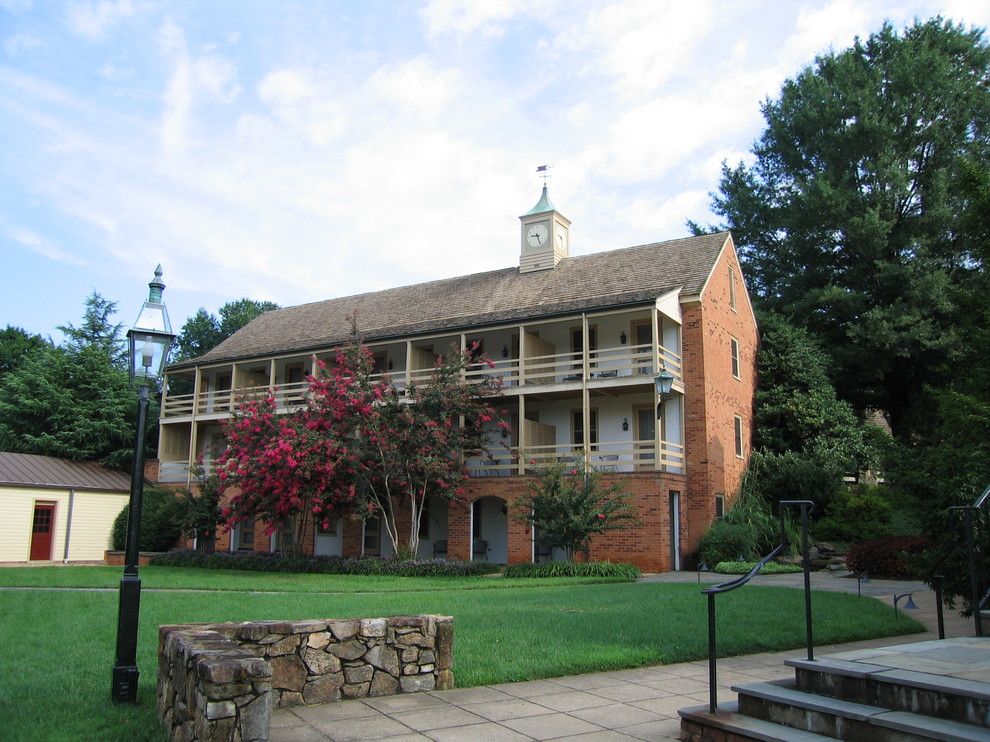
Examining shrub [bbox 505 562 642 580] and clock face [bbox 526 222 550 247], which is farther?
clock face [bbox 526 222 550 247]

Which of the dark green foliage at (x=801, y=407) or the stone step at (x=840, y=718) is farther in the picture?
the dark green foliage at (x=801, y=407)

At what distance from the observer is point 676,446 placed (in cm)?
2280

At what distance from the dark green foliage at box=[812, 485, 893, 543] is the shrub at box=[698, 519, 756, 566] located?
2721 mm

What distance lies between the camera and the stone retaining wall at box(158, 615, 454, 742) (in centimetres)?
476

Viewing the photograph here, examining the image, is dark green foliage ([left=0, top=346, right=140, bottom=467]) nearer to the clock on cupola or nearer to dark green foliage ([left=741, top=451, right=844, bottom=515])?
the clock on cupola

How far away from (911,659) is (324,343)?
24.5m

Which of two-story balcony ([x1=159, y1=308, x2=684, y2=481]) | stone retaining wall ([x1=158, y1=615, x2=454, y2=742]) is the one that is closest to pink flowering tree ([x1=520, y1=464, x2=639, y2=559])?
two-story balcony ([x1=159, y1=308, x2=684, y2=481])

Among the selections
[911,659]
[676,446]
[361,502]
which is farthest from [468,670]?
[676,446]

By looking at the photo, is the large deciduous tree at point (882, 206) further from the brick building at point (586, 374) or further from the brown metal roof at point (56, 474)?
the brown metal roof at point (56, 474)

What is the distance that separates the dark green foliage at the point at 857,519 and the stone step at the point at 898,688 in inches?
718

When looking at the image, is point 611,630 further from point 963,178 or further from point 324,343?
point 324,343

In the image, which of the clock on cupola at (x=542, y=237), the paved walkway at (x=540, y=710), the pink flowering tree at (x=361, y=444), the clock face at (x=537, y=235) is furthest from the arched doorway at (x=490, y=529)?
the paved walkway at (x=540, y=710)

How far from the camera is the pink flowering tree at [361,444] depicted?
21516mm

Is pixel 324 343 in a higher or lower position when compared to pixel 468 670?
higher
